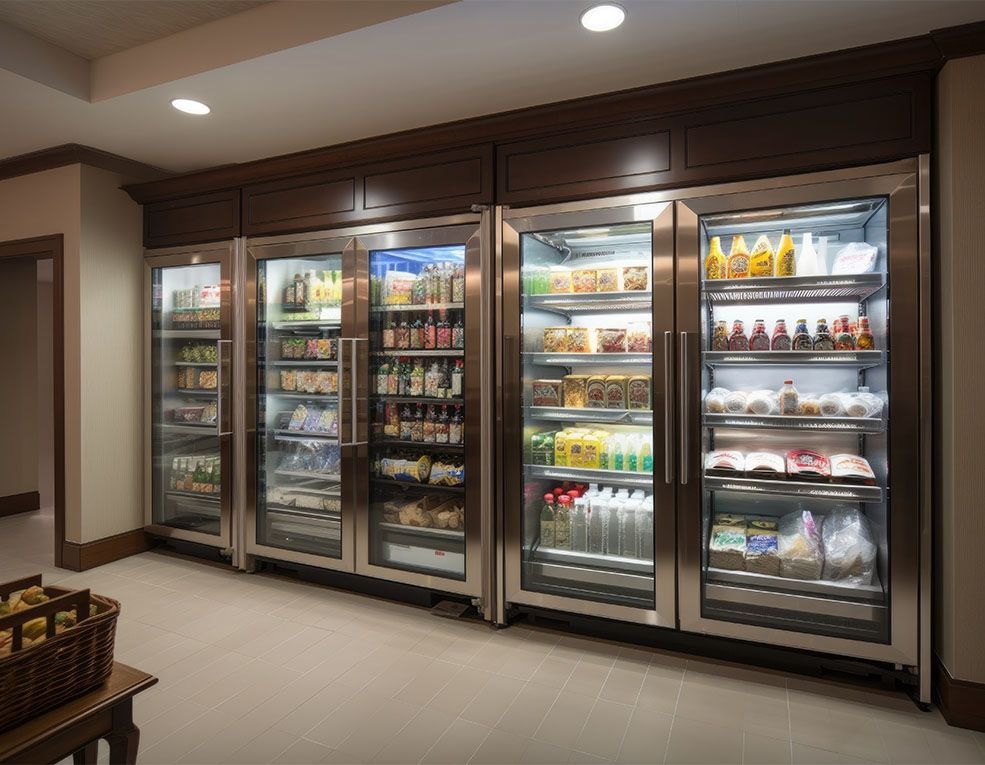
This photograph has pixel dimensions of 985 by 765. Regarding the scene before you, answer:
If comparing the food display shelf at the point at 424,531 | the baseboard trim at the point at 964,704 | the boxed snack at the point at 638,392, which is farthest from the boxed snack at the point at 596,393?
the baseboard trim at the point at 964,704

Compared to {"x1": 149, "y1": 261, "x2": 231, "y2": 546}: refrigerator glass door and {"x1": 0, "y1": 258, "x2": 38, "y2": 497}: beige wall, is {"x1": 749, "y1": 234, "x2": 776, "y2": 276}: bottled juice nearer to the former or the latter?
{"x1": 149, "y1": 261, "x2": 231, "y2": 546}: refrigerator glass door

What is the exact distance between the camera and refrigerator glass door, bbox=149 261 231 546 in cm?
450

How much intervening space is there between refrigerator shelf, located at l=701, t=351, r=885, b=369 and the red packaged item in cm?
45

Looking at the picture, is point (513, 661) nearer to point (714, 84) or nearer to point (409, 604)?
point (409, 604)

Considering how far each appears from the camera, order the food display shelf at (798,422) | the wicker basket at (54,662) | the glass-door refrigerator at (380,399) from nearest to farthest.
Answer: the wicker basket at (54,662), the food display shelf at (798,422), the glass-door refrigerator at (380,399)

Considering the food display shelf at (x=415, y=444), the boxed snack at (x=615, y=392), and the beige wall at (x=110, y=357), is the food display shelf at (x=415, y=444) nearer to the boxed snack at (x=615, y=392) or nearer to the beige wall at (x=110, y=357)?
the boxed snack at (x=615, y=392)

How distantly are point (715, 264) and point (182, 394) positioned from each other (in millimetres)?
4095

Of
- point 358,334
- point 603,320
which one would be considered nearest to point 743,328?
point 603,320

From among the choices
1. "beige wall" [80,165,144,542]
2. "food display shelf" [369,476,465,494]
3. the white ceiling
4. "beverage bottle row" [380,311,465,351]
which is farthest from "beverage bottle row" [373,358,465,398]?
"beige wall" [80,165,144,542]

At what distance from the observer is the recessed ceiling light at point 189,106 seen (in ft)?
10.7

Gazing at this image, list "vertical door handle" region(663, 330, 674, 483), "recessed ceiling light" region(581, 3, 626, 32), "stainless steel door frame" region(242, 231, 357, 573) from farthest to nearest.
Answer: "stainless steel door frame" region(242, 231, 357, 573) → "vertical door handle" region(663, 330, 674, 483) → "recessed ceiling light" region(581, 3, 626, 32)

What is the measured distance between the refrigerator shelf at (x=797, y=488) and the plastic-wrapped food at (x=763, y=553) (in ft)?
0.89

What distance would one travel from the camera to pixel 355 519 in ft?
12.1

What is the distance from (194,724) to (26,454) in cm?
505
